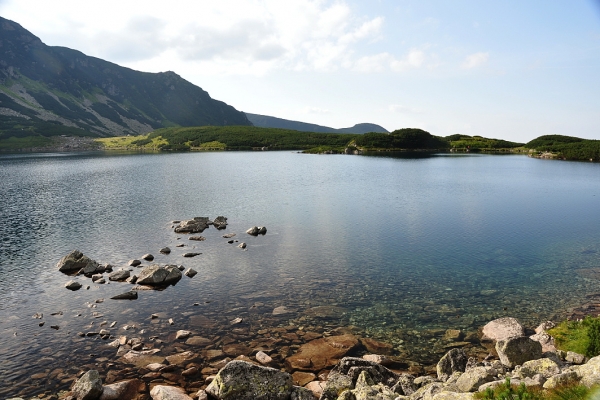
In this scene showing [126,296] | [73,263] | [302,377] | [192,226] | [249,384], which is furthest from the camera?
[192,226]

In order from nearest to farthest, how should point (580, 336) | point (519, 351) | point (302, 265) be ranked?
point (519, 351), point (580, 336), point (302, 265)

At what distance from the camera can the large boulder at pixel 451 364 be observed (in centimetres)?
1864

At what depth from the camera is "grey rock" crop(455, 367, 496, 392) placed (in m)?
14.8

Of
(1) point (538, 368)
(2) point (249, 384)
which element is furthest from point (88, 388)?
(1) point (538, 368)

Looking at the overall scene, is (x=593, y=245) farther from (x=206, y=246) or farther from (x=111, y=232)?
(x=111, y=232)

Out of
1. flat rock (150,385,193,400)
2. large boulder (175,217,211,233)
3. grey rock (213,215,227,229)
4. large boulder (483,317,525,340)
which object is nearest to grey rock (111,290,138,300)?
flat rock (150,385,193,400)

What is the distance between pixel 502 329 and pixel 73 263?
127ft

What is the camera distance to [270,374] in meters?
17.3

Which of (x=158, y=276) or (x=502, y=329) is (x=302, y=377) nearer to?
(x=502, y=329)

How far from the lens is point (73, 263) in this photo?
3638 cm

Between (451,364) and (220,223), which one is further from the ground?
(220,223)

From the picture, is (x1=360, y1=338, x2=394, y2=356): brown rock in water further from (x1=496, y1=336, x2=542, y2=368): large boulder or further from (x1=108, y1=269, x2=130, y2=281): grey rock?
(x1=108, y1=269, x2=130, y2=281): grey rock

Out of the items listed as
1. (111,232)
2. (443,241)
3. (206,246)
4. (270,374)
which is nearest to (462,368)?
(270,374)

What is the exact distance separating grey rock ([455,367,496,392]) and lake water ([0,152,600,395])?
6.12 m
